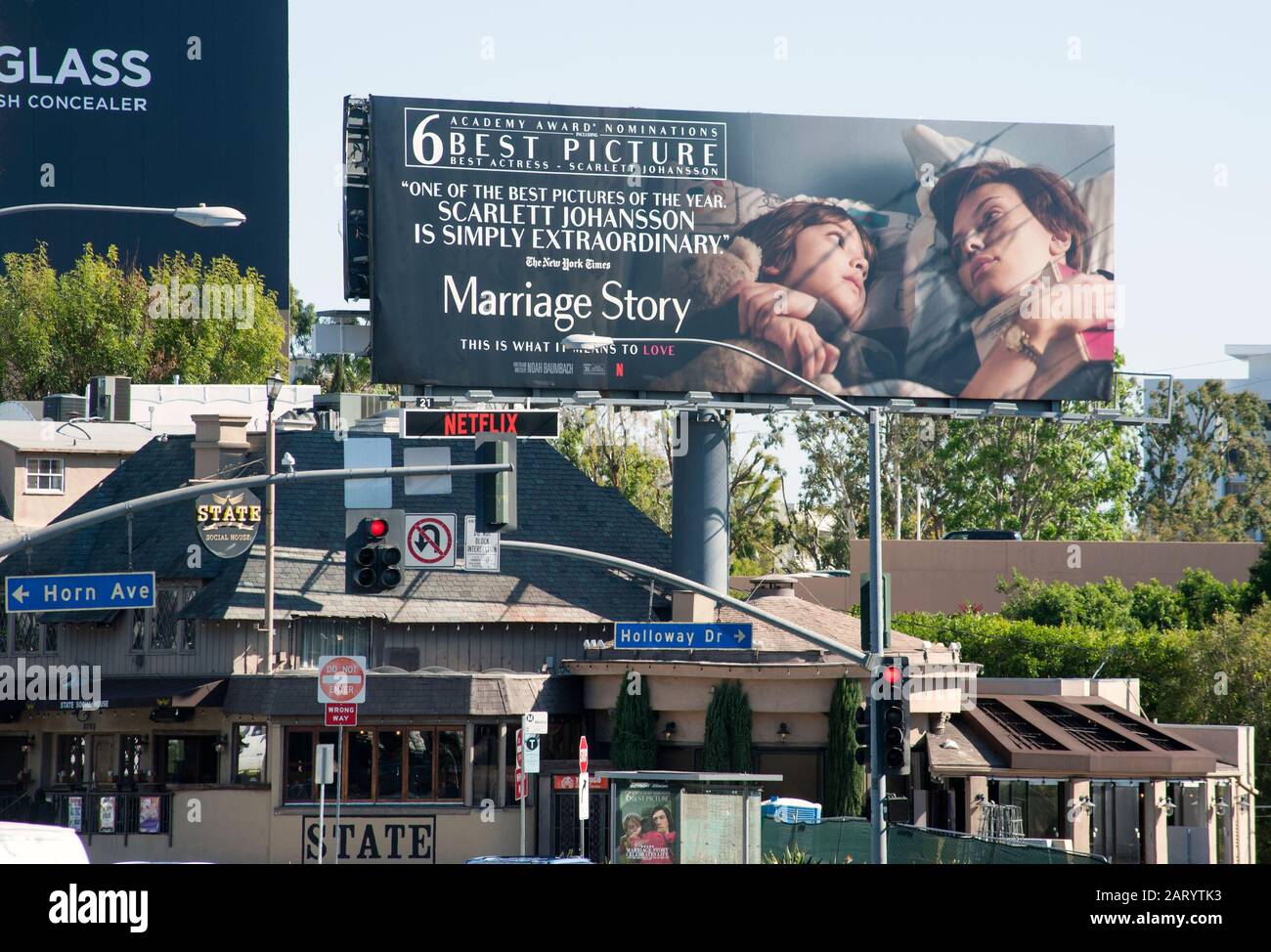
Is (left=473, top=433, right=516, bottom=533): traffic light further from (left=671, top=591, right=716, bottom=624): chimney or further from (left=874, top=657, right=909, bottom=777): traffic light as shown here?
(left=671, top=591, right=716, bottom=624): chimney

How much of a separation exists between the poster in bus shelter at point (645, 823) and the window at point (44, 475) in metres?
29.4

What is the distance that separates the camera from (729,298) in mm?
43000

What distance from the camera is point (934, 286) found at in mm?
44094

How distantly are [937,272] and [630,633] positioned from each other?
15.8 meters

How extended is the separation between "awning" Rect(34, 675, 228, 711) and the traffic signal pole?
14925 millimetres

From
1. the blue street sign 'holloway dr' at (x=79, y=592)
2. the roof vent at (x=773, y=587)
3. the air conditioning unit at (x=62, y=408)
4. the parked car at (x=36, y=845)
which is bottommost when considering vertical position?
the parked car at (x=36, y=845)

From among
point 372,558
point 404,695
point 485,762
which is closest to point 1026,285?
point 485,762

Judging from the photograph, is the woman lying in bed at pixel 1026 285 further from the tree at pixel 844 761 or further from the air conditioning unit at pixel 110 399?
the air conditioning unit at pixel 110 399

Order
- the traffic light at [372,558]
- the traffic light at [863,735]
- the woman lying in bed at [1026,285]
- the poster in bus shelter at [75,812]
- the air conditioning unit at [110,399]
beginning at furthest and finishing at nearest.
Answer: the air conditioning unit at [110,399]
the woman lying in bed at [1026,285]
the poster in bus shelter at [75,812]
the traffic light at [863,735]
the traffic light at [372,558]

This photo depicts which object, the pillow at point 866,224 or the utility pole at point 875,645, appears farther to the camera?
the pillow at point 866,224

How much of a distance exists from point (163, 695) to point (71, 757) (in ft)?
14.5

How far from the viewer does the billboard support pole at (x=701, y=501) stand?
138ft

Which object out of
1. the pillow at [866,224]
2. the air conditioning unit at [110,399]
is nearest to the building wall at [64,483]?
the air conditioning unit at [110,399]
